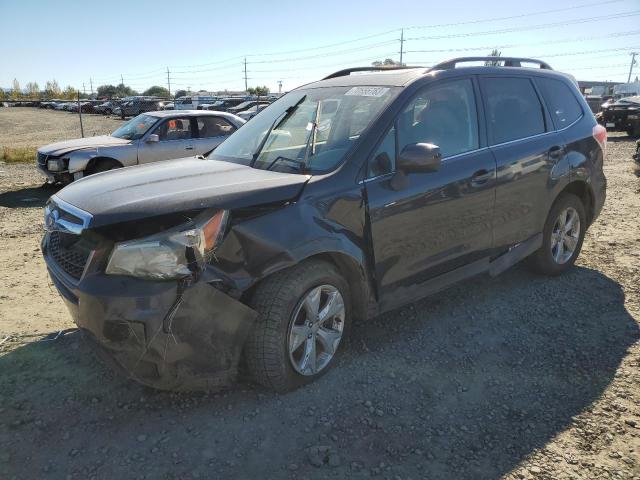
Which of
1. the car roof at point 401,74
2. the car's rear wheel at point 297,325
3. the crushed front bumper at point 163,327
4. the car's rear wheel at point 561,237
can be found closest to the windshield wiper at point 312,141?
the car roof at point 401,74

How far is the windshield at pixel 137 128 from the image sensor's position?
9.55 metres

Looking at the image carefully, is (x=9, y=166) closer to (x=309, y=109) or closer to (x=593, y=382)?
(x=309, y=109)

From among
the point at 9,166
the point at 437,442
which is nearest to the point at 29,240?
the point at 437,442

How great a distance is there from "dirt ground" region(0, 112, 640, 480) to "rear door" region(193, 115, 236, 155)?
19.4 ft

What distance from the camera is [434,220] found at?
11.4ft

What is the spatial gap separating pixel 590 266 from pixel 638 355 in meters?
1.85

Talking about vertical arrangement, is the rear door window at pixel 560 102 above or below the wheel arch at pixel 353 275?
above

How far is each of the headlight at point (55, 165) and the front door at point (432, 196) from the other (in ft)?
25.3

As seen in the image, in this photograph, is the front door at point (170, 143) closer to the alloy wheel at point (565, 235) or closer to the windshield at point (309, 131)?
the windshield at point (309, 131)

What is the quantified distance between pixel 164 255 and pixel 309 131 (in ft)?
4.80

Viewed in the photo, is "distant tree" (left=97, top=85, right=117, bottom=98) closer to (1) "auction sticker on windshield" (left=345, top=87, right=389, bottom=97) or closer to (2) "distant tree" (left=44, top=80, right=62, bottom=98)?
(2) "distant tree" (left=44, top=80, right=62, bottom=98)

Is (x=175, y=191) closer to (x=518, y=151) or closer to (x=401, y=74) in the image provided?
(x=401, y=74)

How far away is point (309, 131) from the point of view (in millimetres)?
3455

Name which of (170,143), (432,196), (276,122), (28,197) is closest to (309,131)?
(276,122)
